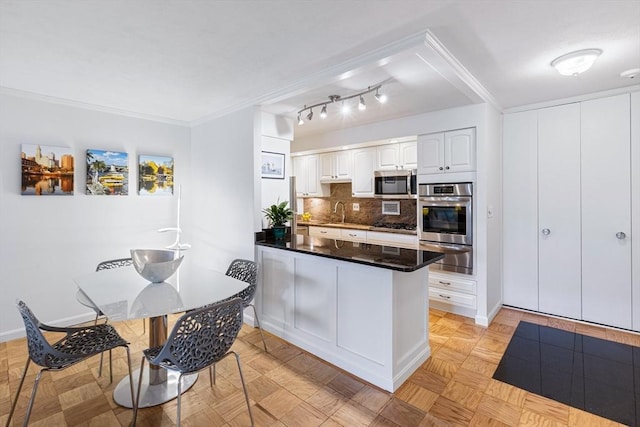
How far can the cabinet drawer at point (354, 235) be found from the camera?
15.2 ft

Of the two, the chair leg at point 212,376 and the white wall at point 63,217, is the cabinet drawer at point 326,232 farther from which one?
the chair leg at point 212,376

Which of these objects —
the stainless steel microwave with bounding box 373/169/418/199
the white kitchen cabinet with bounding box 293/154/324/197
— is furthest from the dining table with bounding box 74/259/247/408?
the white kitchen cabinet with bounding box 293/154/324/197

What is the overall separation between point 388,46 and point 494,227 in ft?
8.28

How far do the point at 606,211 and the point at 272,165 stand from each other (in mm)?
3609

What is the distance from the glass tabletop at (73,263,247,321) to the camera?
1.81 metres

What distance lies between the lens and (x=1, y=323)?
9.99 feet

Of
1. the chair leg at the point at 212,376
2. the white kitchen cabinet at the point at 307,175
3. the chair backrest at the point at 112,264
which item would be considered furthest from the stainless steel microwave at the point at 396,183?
the chair backrest at the point at 112,264

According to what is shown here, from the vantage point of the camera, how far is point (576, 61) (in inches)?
91.7

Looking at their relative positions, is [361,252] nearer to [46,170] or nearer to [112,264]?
[112,264]

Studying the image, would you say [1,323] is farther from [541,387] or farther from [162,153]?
[541,387]

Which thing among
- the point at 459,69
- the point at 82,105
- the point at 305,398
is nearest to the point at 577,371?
the point at 305,398

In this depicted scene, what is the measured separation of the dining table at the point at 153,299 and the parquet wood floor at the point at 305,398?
11cm

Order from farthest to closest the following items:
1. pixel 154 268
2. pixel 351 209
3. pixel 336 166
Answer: pixel 351 209, pixel 336 166, pixel 154 268

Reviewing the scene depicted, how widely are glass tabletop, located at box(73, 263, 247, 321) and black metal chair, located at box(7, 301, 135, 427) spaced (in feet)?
0.90
